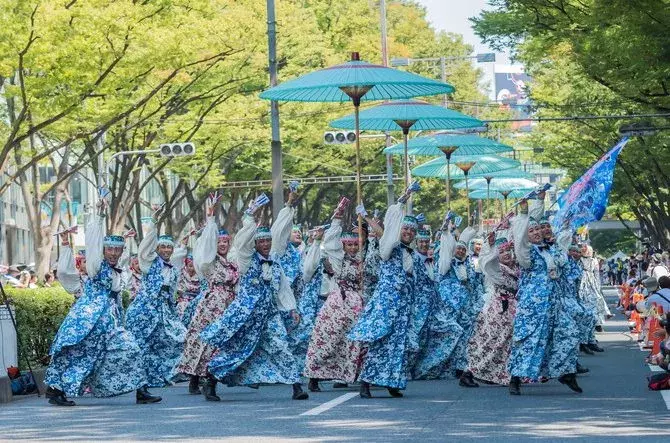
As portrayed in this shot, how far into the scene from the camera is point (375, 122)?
63.1 feet

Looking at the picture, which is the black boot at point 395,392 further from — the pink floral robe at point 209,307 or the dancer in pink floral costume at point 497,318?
the pink floral robe at point 209,307

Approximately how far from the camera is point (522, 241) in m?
14.1

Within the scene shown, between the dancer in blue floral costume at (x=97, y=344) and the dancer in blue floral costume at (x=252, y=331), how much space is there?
75 centimetres

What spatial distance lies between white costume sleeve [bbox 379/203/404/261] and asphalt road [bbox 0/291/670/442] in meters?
1.31

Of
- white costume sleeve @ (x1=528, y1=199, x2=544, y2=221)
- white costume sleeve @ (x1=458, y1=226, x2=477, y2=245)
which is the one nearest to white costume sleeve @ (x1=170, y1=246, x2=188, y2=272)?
white costume sleeve @ (x1=458, y1=226, x2=477, y2=245)

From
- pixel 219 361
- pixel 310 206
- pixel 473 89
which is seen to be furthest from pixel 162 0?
pixel 473 89

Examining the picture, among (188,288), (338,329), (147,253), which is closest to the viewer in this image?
(338,329)

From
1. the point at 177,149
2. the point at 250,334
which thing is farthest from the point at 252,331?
the point at 177,149

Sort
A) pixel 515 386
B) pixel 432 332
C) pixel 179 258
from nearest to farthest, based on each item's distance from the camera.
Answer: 1. pixel 515 386
2. pixel 432 332
3. pixel 179 258

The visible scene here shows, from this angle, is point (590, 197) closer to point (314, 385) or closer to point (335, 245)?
point (335, 245)

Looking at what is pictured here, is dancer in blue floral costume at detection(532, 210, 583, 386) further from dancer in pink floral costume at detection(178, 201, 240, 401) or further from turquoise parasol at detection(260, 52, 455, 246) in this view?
dancer in pink floral costume at detection(178, 201, 240, 401)

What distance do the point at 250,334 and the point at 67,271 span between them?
1.73 m

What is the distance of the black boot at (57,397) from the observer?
46.8 ft

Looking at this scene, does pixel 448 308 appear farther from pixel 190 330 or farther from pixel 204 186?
pixel 204 186
